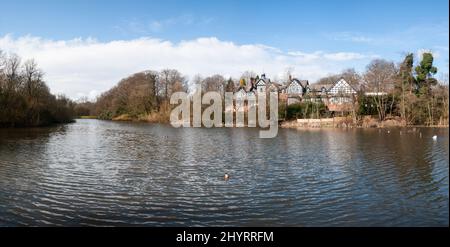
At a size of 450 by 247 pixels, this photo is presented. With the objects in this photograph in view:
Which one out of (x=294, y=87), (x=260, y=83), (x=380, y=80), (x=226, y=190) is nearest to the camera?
(x=226, y=190)

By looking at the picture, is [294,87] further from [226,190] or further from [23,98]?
[226,190]

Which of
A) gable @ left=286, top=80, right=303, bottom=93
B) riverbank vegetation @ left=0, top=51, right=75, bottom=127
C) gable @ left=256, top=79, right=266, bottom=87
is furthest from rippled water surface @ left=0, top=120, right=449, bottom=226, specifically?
gable @ left=256, top=79, right=266, bottom=87

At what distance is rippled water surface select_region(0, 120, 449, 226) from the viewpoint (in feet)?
28.5

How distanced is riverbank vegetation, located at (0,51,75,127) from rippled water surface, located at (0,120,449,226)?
27.6 meters

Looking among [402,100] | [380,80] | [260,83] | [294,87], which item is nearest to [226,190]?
[402,100]

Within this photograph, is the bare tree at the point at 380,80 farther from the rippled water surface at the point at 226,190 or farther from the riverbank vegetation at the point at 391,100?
the rippled water surface at the point at 226,190

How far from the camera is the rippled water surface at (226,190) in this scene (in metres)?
8.69

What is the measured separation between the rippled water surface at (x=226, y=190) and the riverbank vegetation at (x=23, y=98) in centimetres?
2763

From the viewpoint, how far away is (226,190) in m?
11.5

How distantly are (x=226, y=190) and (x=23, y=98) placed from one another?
41.9 m
